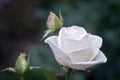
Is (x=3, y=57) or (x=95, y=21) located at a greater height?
(x=95, y=21)

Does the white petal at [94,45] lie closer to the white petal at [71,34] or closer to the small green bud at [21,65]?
the white petal at [71,34]

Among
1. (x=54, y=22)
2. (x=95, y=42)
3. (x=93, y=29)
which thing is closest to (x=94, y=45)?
(x=95, y=42)

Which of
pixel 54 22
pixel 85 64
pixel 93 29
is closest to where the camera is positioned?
pixel 85 64

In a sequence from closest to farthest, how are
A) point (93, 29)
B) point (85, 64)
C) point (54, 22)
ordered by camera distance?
point (85, 64)
point (54, 22)
point (93, 29)

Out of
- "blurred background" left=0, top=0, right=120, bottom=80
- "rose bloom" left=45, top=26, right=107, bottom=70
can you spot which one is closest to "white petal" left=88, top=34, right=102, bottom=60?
"rose bloom" left=45, top=26, right=107, bottom=70

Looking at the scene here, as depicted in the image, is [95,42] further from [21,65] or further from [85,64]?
[21,65]

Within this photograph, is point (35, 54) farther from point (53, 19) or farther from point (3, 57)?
point (53, 19)

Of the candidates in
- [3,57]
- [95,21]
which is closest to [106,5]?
[95,21]
